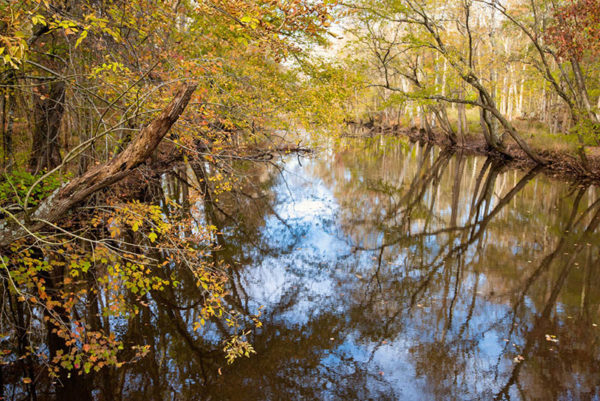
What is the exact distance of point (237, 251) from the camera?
33.8 feet

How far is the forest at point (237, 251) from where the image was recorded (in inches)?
188

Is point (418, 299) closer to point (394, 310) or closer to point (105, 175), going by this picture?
point (394, 310)

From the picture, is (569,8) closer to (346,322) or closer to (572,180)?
(572,180)

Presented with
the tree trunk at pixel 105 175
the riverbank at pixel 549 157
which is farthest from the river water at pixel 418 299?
the riverbank at pixel 549 157

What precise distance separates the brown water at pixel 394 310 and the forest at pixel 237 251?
0.04 m

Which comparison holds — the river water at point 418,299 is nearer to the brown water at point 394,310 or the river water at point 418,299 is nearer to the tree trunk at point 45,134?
the brown water at point 394,310

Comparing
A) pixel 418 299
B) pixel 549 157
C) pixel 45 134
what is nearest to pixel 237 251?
pixel 418 299

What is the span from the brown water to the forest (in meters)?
0.04

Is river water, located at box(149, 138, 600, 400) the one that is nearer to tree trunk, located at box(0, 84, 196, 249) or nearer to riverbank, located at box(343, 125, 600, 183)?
tree trunk, located at box(0, 84, 196, 249)

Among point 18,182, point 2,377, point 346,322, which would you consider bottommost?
point 2,377

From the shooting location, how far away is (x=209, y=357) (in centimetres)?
592

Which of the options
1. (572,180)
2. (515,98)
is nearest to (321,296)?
(572,180)

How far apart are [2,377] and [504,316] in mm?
7786

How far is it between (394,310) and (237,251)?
4572 millimetres
